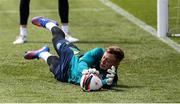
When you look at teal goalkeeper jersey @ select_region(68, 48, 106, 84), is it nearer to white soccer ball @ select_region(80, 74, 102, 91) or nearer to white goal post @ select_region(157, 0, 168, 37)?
white soccer ball @ select_region(80, 74, 102, 91)

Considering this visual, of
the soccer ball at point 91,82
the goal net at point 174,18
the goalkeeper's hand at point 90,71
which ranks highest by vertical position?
the goalkeeper's hand at point 90,71

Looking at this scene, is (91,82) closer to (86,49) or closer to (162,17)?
(86,49)

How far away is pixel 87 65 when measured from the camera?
7.85m

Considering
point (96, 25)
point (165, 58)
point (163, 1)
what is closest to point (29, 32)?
point (96, 25)

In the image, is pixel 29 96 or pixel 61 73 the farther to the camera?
pixel 61 73

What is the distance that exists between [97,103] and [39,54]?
219cm

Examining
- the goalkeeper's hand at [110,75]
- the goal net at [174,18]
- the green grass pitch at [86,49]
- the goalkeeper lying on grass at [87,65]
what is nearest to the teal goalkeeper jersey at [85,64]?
the goalkeeper lying on grass at [87,65]

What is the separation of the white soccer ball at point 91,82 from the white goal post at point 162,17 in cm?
421

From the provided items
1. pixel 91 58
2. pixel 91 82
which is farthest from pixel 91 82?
pixel 91 58

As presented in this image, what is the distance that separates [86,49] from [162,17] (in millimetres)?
1795

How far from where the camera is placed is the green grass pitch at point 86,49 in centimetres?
725

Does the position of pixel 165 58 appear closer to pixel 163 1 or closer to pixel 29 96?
pixel 163 1

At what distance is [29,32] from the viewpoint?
12273mm

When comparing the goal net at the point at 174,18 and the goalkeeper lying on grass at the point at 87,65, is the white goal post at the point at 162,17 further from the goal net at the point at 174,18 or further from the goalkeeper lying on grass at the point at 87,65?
the goalkeeper lying on grass at the point at 87,65
